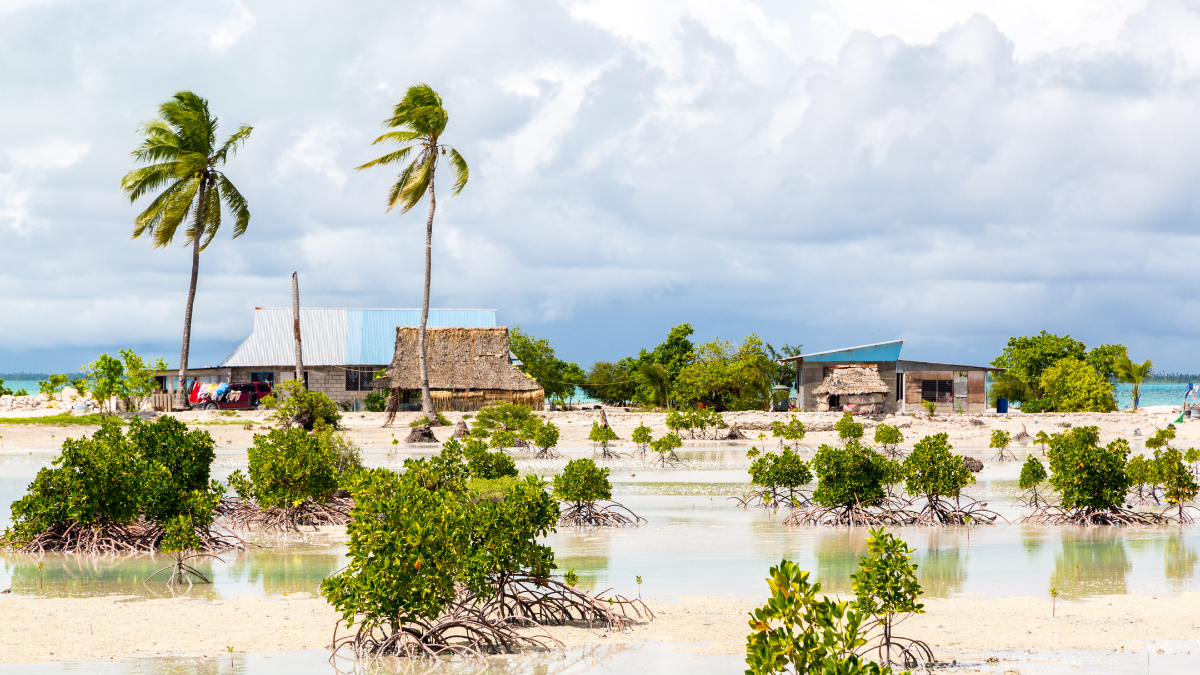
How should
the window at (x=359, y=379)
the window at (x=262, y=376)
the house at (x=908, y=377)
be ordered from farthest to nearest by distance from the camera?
the window at (x=359, y=379) → the window at (x=262, y=376) → the house at (x=908, y=377)

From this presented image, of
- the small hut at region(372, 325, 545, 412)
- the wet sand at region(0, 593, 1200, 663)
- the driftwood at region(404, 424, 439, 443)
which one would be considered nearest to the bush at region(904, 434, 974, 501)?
the wet sand at region(0, 593, 1200, 663)

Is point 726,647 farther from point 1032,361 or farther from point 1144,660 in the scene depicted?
point 1032,361

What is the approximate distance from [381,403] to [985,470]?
26.1 metres

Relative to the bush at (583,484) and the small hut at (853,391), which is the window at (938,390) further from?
the bush at (583,484)

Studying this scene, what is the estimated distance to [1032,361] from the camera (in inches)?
1964

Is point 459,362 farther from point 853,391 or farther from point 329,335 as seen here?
point 853,391

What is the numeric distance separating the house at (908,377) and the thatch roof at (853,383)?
1.96ft

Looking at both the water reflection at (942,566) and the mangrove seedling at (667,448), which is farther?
the mangrove seedling at (667,448)

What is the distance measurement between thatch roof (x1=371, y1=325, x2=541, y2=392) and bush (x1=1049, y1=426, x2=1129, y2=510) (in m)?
28.8

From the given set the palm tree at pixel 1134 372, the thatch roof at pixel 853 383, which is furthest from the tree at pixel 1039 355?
the thatch roof at pixel 853 383

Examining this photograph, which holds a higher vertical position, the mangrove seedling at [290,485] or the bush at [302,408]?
the bush at [302,408]

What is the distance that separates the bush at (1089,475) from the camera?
582 inches

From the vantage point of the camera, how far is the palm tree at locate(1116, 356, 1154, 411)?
49.0 m

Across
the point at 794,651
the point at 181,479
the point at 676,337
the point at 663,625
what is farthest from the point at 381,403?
the point at 794,651
